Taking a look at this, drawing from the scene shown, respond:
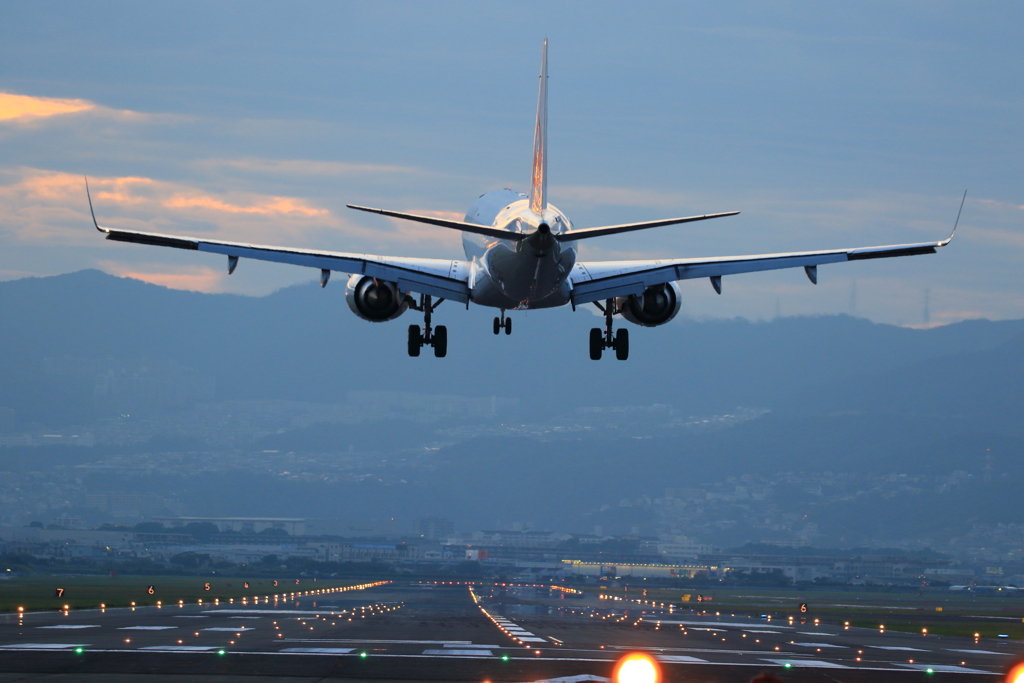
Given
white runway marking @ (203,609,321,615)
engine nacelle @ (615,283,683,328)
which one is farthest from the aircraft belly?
white runway marking @ (203,609,321,615)

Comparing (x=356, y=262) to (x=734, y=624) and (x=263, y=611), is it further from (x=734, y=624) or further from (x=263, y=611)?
(x=734, y=624)

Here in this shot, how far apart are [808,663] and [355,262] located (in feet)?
79.6

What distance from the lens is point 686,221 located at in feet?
125

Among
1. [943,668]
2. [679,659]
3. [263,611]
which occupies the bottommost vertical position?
[263,611]

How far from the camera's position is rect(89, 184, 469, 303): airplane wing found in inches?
1740

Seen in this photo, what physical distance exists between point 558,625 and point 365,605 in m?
32.0

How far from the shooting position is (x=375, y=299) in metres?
48.1

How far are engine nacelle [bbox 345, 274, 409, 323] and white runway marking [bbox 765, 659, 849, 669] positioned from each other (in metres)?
20.9

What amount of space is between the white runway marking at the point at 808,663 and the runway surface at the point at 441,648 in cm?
6

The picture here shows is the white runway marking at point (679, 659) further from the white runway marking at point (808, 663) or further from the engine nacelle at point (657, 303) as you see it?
the engine nacelle at point (657, 303)

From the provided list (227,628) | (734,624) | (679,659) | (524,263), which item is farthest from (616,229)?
(734,624)

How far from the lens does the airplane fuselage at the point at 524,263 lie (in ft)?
136

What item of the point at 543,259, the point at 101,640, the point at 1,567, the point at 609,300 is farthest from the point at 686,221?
the point at 1,567

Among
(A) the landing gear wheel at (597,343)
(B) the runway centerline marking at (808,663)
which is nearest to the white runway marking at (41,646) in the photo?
(A) the landing gear wheel at (597,343)
